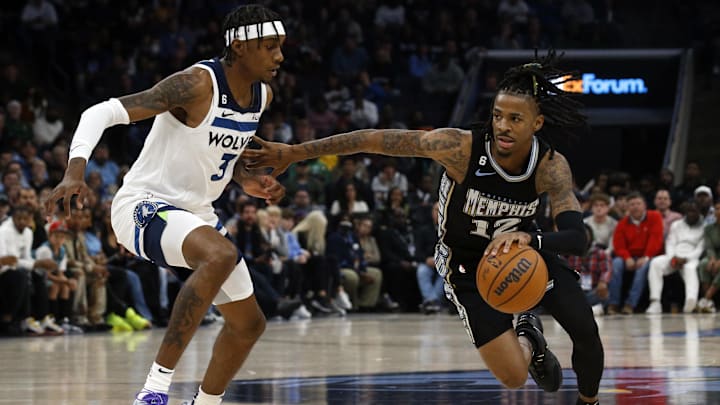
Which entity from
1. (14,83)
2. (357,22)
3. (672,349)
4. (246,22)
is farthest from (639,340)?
(357,22)

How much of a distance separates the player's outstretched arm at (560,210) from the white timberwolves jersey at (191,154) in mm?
1454

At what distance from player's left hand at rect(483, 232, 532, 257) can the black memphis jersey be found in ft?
1.02

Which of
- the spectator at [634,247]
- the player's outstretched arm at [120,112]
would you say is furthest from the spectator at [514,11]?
the player's outstretched arm at [120,112]

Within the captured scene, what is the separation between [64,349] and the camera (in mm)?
10234

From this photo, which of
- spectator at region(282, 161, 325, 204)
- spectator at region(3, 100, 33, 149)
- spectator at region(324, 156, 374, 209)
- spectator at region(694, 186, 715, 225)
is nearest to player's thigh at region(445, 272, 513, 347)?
spectator at region(694, 186, 715, 225)

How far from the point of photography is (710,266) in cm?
1416

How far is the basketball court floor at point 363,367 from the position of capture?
→ 22.5ft

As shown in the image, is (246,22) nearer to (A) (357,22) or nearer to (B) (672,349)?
(B) (672,349)

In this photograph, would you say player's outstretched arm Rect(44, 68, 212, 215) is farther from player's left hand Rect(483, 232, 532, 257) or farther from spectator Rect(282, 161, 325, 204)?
spectator Rect(282, 161, 325, 204)

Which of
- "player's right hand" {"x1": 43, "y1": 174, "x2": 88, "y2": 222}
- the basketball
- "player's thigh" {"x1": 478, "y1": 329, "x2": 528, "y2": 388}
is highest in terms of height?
"player's right hand" {"x1": 43, "y1": 174, "x2": 88, "y2": 222}

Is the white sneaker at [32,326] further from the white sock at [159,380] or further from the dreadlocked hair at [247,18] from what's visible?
the white sock at [159,380]

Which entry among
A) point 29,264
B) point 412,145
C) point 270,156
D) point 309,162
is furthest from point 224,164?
point 309,162

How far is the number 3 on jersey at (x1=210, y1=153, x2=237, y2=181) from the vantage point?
5.87 m

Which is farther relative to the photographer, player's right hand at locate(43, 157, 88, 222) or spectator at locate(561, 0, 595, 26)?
spectator at locate(561, 0, 595, 26)
